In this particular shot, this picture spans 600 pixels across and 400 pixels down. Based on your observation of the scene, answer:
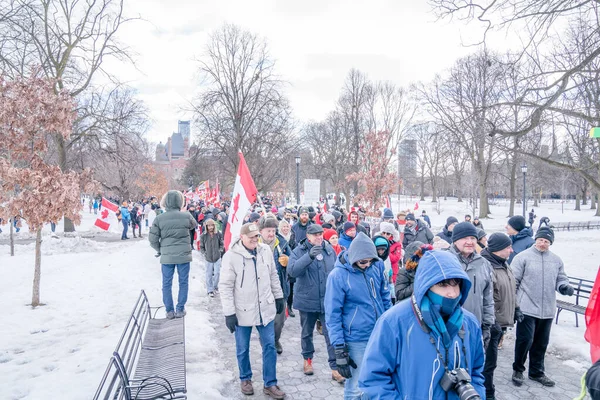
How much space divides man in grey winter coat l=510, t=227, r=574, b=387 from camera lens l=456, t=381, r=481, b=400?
146 inches

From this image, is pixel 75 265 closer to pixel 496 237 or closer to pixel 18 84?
pixel 18 84

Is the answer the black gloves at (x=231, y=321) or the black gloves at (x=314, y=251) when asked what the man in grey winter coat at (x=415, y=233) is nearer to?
the black gloves at (x=314, y=251)

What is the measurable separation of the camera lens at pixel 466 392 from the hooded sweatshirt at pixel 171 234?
523 centimetres

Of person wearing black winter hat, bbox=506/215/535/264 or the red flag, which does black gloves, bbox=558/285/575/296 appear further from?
person wearing black winter hat, bbox=506/215/535/264

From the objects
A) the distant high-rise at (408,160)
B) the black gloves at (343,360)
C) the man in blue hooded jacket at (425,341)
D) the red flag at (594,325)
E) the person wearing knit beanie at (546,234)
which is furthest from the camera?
the distant high-rise at (408,160)

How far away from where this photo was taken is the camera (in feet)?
6.20

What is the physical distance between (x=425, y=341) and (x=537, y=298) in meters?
3.77

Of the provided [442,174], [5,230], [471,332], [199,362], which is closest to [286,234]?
[199,362]

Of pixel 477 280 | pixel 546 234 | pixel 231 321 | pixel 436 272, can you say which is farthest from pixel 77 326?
pixel 546 234

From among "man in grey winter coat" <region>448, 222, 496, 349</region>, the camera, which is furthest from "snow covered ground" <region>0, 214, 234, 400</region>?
the camera

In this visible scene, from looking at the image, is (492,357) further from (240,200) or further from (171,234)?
(171,234)

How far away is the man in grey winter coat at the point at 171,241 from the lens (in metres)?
6.37

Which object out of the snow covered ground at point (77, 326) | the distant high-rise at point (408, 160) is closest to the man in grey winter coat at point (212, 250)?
the snow covered ground at point (77, 326)

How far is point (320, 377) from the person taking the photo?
17.2 feet
